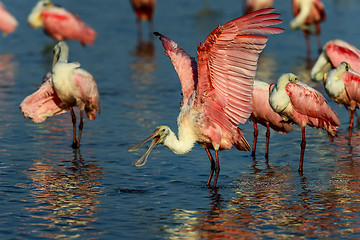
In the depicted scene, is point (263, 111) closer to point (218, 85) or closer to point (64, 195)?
point (218, 85)

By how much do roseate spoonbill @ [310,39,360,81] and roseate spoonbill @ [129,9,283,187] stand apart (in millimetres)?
4266

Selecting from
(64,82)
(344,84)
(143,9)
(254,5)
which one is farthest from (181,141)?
(254,5)

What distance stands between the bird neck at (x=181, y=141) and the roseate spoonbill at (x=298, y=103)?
52.7 inches

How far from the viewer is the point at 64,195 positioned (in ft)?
27.6

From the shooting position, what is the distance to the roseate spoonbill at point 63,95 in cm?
1091

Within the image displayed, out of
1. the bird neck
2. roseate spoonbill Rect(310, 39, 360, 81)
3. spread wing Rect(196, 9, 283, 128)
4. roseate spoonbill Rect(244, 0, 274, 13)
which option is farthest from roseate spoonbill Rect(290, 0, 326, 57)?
the bird neck

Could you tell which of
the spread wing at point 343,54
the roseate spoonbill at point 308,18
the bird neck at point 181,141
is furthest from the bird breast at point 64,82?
the roseate spoonbill at point 308,18

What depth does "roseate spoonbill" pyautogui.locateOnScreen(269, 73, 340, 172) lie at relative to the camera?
9.60m

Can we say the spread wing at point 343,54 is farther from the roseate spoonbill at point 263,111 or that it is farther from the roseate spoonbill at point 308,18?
the roseate spoonbill at point 308,18

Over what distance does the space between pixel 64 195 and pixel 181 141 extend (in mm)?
1401

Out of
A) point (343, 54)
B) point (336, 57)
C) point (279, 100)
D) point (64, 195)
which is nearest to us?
point (64, 195)

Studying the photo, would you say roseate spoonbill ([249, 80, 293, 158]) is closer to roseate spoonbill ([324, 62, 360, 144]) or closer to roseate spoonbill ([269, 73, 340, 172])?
roseate spoonbill ([269, 73, 340, 172])

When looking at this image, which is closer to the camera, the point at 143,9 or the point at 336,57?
the point at 336,57

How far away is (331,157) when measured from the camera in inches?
404
